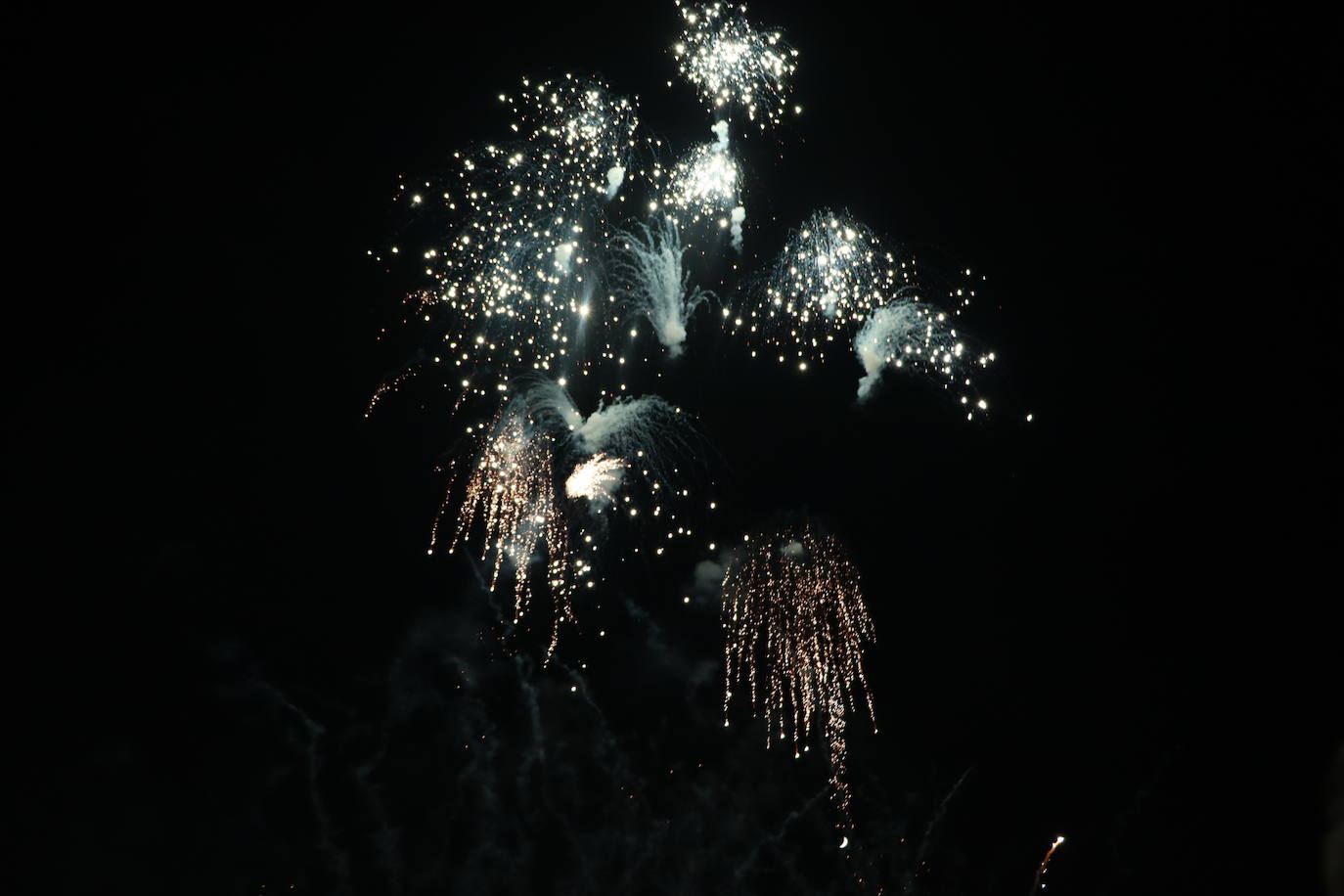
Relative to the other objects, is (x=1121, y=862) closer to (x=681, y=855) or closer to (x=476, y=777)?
(x=681, y=855)

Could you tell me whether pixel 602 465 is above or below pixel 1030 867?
above

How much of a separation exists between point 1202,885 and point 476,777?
21.7 metres

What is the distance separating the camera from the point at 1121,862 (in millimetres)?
25047

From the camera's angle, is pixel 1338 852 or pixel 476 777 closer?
pixel 1338 852

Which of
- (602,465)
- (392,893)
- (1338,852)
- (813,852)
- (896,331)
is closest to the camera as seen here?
(1338,852)

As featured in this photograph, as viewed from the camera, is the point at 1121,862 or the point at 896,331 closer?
the point at 896,331

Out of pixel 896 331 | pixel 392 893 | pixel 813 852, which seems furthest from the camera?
pixel 813 852

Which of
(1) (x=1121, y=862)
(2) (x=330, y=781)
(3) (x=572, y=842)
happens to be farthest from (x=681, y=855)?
(1) (x=1121, y=862)

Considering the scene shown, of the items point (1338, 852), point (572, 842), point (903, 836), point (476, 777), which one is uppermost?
point (476, 777)

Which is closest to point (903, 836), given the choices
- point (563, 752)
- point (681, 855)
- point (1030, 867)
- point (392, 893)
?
point (1030, 867)

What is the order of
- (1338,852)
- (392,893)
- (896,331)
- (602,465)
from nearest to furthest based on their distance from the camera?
1. (1338,852)
2. (896,331)
3. (602,465)
4. (392,893)

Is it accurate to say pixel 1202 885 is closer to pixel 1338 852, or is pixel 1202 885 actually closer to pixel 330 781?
pixel 330 781

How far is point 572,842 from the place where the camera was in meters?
24.6

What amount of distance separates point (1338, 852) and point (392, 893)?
2632 centimetres
